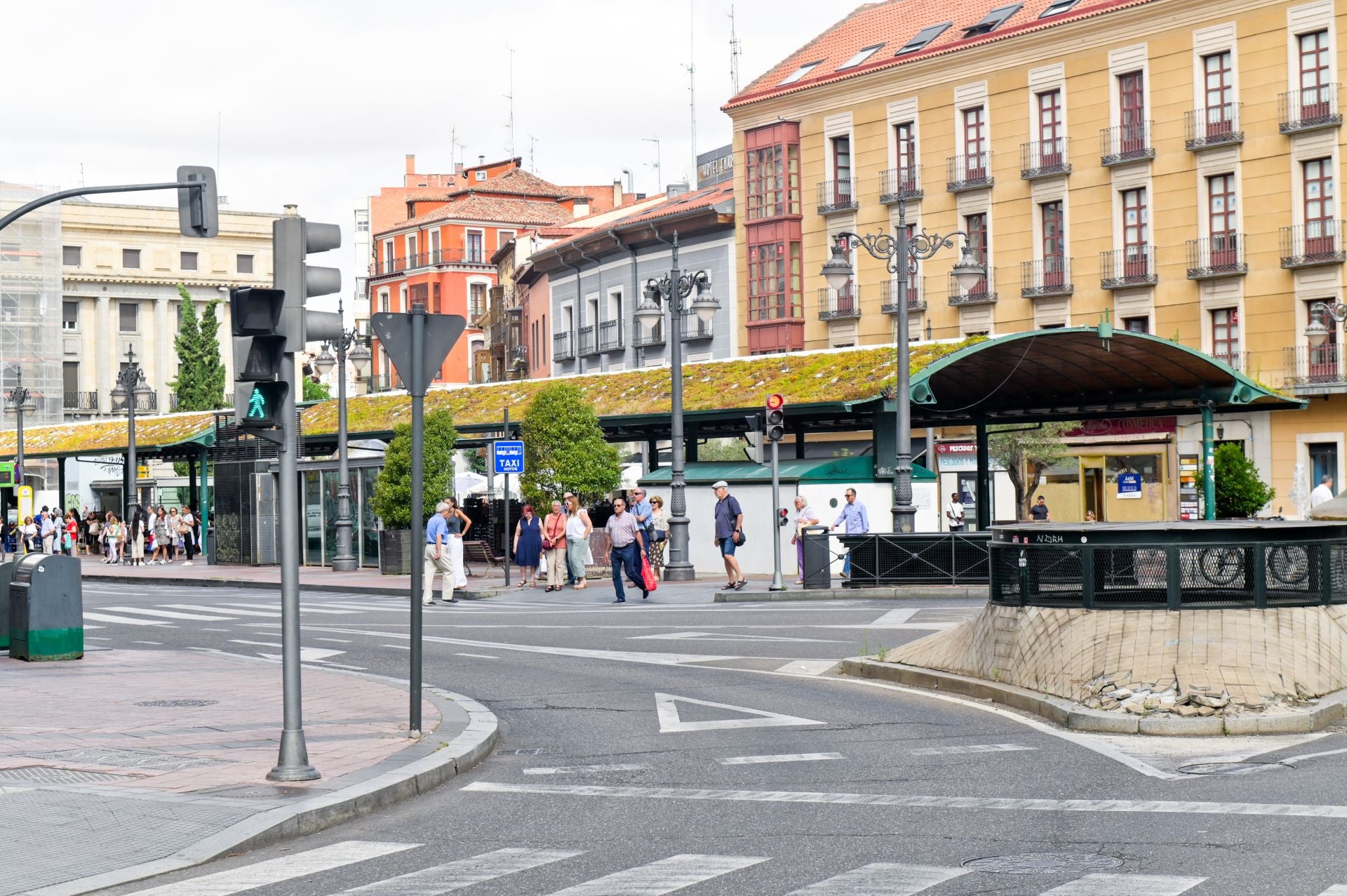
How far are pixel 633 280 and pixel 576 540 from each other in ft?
105

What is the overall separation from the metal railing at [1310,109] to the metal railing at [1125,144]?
3780 mm

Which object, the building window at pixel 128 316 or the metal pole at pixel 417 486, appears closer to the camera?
the metal pole at pixel 417 486

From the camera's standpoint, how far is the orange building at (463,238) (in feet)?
306

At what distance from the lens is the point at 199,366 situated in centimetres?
8800

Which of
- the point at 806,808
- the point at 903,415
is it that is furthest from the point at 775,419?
the point at 806,808

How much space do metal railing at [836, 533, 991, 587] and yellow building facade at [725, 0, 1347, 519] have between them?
58.2ft

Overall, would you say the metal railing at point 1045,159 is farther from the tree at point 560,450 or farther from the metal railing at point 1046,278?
the tree at point 560,450

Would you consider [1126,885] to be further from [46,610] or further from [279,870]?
[46,610]

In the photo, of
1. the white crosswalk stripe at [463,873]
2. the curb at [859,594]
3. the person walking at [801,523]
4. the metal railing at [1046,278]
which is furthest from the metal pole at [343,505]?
the white crosswalk stripe at [463,873]

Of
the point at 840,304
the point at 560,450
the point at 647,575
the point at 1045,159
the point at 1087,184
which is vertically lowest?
the point at 647,575

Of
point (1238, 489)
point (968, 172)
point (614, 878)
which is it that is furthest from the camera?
point (968, 172)

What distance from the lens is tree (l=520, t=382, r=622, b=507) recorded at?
3331 cm

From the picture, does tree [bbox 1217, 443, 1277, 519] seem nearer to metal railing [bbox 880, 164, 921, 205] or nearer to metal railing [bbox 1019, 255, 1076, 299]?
metal railing [bbox 1019, 255, 1076, 299]

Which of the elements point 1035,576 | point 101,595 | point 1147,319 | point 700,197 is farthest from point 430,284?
point 1035,576
